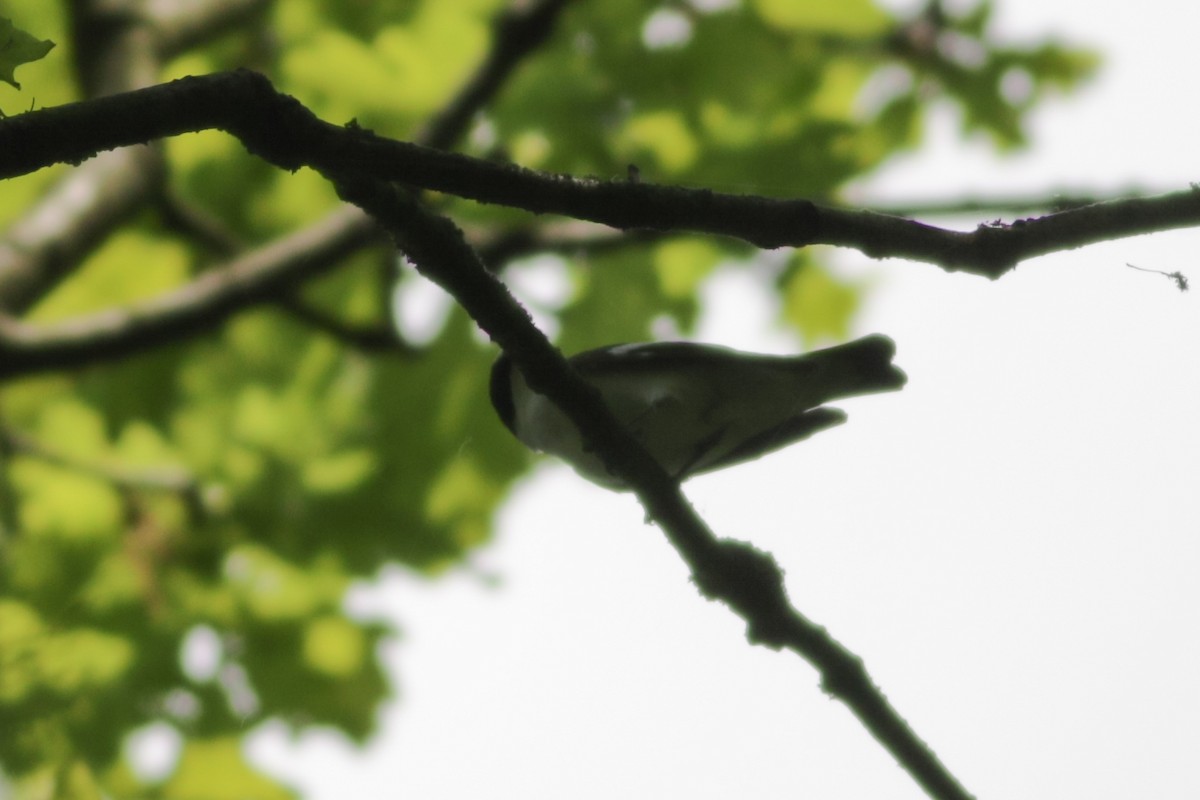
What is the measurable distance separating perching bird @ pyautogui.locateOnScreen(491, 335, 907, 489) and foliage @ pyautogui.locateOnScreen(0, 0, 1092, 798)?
3.51 ft

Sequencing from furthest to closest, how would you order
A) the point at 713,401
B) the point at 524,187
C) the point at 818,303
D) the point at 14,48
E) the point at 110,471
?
the point at 818,303, the point at 110,471, the point at 713,401, the point at 524,187, the point at 14,48

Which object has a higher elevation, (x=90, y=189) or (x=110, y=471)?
(x=90, y=189)

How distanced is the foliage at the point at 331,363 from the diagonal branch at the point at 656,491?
2.47m

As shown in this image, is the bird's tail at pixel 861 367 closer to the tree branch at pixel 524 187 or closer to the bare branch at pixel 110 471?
the tree branch at pixel 524 187

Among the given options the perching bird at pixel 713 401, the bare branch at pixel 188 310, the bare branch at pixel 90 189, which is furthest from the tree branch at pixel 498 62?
the perching bird at pixel 713 401

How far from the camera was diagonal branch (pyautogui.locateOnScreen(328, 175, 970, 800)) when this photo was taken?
6.79 feet

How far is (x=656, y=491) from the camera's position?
234 centimetres

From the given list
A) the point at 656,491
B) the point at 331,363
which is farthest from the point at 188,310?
the point at 656,491

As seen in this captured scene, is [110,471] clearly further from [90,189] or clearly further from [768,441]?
[768,441]

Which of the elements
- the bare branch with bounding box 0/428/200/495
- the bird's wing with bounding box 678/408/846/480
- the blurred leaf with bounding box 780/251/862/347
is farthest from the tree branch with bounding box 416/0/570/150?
the bare branch with bounding box 0/428/200/495

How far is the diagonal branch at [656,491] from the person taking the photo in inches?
81.5

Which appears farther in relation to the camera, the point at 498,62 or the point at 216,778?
the point at 216,778

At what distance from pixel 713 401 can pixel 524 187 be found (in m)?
1.98

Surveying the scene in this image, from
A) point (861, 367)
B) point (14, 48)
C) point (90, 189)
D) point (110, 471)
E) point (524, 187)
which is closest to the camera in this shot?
point (14, 48)
